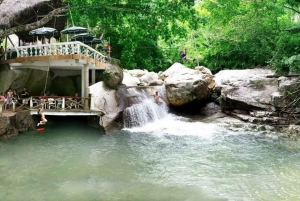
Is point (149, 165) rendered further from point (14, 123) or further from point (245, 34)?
point (245, 34)

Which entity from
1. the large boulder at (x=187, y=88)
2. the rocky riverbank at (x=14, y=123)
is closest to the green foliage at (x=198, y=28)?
the large boulder at (x=187, y=88)

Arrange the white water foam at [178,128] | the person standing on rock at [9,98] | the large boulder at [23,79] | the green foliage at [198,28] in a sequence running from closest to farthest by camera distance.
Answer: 1. the green foliage at [198,28]
2. the person standing on rock at [9,98]
3. the white water foam at [178,128]
4. the large boulder at [23,79]

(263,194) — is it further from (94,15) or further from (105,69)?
(105,69)

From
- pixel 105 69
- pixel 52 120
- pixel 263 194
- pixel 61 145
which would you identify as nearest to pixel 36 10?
pixel 105 69

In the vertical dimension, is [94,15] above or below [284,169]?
above

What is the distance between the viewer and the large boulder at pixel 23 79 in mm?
18000

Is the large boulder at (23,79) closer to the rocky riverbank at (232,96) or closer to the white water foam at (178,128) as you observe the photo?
the rocky riverbank at (232,96)

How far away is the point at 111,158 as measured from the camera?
40.6 ft

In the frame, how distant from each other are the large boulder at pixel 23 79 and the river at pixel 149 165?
11.2 ft

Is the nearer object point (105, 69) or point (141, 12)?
point (141, 12)

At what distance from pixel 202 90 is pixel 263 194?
42.9ft

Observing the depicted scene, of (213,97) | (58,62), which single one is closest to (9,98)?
(58,62)

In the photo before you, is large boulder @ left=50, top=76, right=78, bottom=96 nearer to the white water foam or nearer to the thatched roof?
the thatched roof

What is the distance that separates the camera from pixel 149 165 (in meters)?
11.6
